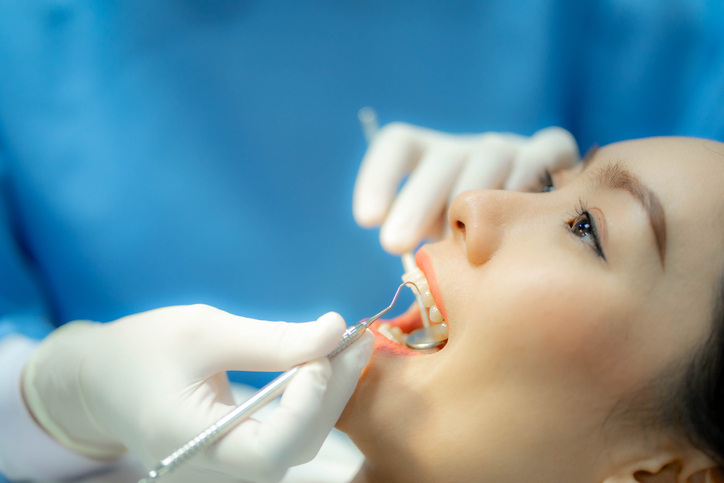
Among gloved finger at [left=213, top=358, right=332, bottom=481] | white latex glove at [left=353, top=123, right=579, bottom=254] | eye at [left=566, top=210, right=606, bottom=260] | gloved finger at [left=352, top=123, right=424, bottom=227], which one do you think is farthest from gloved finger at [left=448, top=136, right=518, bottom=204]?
gloved finger at [left=213, top=358, right=332, bottom=481]

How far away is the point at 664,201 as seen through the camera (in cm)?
84

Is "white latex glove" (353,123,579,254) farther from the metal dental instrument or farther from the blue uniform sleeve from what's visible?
the blue uniform sleeve

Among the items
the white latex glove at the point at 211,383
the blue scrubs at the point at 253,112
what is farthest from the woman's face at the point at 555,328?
the blue scrubs at the point at 253,112

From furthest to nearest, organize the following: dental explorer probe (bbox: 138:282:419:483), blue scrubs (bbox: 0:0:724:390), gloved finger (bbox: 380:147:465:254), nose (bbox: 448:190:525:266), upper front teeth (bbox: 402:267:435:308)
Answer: blue scrubs (bbox: 0:0:724:390), gloved finger (bbox: 380:147:465:254), upper front teeth (bbox: 402:267:435:308), nose (bbox: 448:190:525:266), dental explorer probe (bbox: 138:282:419:483)

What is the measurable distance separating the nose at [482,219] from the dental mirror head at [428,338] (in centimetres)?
16

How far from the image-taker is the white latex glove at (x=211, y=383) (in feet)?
2.57

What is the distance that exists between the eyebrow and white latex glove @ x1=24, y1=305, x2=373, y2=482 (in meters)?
0.46

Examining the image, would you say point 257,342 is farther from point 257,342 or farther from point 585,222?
point 585,222

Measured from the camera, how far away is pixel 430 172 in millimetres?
1385

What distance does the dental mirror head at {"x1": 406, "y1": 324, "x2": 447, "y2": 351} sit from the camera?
972 mm

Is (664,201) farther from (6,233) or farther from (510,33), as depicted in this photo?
Answer: (6,233)

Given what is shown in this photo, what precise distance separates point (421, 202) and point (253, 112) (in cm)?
60

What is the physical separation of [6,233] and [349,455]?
106cm

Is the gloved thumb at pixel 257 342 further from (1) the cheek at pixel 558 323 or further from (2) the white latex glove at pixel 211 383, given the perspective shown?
(1) the cheek at pixel 558 323
